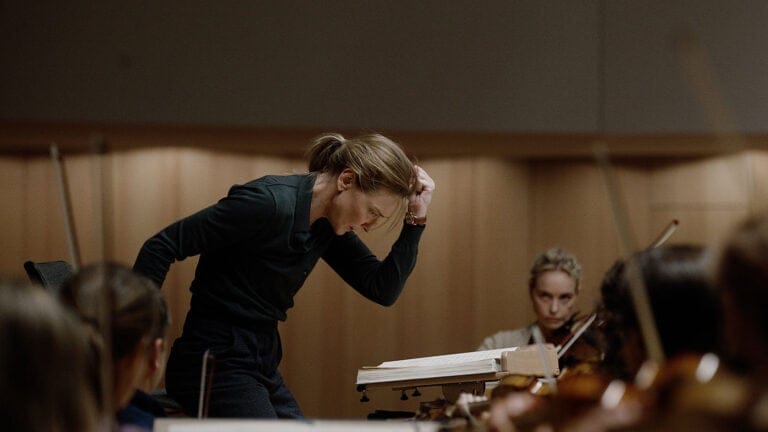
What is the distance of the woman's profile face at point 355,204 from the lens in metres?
2.19

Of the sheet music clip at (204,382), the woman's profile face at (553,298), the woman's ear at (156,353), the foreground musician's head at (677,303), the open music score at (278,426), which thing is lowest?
the open music score at (278,426)

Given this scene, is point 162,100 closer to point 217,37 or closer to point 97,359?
point 217,37

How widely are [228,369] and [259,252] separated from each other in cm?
26

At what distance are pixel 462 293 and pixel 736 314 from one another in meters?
3.23

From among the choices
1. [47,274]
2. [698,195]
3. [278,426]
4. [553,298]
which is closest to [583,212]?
[698,195]

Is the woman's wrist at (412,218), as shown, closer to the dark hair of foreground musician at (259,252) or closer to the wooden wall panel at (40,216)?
the dark hair of foreground musician at (259,252)

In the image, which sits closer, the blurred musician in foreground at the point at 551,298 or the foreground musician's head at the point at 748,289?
the foreground musician's head at the point at 748,289

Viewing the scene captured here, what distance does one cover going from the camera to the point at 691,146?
151 inches

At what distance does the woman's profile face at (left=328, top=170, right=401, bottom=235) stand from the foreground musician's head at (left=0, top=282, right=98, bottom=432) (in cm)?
116

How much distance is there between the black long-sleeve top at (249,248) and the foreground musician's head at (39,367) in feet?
3.04

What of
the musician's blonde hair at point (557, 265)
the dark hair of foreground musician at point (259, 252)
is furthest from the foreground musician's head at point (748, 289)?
the musician's blonde hair at point (557, 265)

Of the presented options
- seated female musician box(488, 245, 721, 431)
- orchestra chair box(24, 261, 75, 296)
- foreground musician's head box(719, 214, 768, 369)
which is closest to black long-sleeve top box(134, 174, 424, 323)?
orchestra chair box(24, 261, 75, 296)

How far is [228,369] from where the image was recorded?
2.06 meters

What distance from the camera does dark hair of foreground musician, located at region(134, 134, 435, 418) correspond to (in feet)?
6.66
